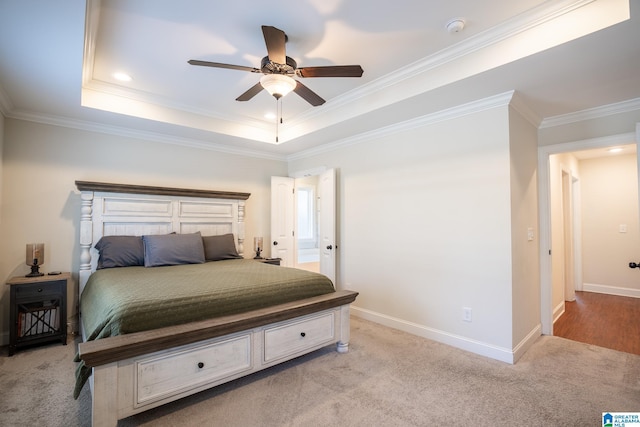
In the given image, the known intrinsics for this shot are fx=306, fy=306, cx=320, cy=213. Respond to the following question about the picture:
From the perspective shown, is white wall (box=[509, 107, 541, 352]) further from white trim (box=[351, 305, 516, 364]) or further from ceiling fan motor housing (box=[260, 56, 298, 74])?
ceiling fan motor housing (box=[260, 56, 298, 74])

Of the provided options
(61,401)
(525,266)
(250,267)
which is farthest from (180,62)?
(525,266)

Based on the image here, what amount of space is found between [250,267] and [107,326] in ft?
5.31

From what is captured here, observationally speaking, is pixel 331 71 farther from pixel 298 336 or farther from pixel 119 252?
pixel 119 252

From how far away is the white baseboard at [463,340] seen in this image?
2736 mm

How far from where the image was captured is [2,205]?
3.15 metres

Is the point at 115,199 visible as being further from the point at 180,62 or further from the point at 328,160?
the point at 328,160

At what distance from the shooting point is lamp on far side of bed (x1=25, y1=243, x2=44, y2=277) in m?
3.07

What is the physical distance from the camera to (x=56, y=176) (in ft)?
11.2

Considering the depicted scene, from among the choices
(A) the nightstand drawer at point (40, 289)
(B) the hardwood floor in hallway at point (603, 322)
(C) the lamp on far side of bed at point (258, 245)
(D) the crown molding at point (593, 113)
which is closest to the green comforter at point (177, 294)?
(A) the nightstand drawer at point (40, 289)

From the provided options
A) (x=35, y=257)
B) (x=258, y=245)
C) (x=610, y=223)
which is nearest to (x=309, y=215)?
(x=258, y=245)

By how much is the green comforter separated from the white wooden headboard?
2.02 feet

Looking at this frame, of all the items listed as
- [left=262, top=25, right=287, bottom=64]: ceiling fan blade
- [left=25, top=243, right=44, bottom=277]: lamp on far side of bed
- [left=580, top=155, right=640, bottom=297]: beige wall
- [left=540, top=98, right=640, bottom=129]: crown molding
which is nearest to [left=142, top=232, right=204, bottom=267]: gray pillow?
[left=25, top=243, right=44, bottom=277]: lamp on far side of bed

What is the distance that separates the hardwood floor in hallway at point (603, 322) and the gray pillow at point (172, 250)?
4231 millimetres

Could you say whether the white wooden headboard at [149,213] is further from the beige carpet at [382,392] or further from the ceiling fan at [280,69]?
the ceiling fan at [280,69]
